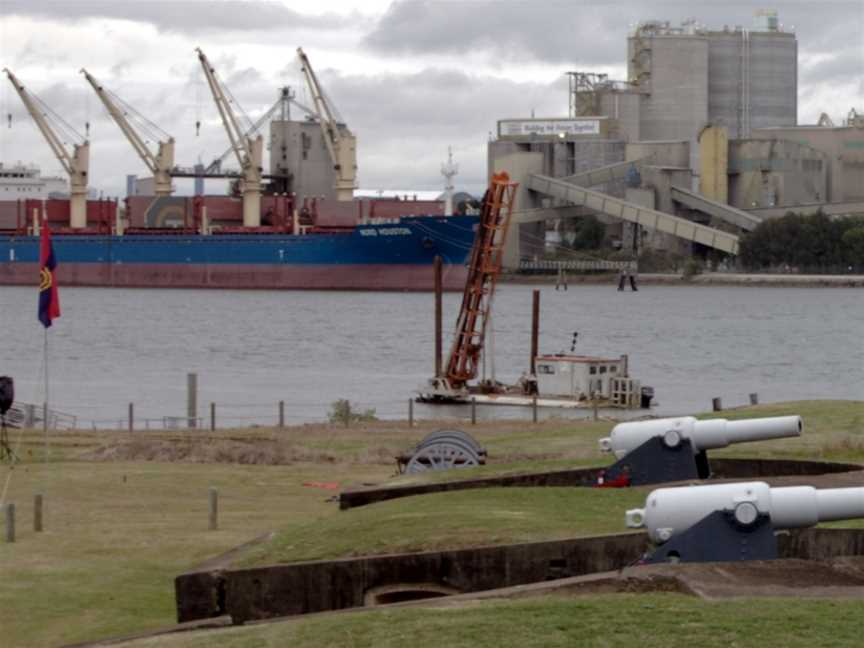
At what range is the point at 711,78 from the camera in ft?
519

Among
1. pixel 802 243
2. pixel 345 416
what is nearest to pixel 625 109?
pixel 802 243

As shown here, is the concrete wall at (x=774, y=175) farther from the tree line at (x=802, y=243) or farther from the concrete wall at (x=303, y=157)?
the concrete wall at (x=303, y=157)

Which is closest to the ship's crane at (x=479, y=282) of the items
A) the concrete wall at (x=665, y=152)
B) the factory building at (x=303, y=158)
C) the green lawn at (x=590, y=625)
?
the green lawn at (x=590, y=625)

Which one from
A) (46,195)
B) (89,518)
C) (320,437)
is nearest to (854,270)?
(46,195)

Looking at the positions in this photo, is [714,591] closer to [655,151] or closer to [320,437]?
[320,437]

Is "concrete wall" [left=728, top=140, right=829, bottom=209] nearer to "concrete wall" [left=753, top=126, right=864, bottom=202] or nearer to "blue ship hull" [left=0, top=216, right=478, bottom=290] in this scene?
"concrete wall" [left=753, top=126, right=864, bottom=202]

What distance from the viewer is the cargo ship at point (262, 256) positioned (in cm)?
11925

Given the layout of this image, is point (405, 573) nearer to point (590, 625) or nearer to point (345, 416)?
point (590, 625)

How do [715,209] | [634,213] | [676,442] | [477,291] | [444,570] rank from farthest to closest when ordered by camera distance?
1. [715,209]
2. [634,213]
3. [477,291]
4. [676,442]
5. [444,570]

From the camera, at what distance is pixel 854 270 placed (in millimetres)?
144250

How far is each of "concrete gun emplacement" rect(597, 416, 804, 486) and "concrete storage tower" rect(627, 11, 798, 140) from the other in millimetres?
136076

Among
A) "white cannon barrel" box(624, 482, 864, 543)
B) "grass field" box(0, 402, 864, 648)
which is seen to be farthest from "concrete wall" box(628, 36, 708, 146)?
"white cannon barrel" box(624, 482, 864, 543)

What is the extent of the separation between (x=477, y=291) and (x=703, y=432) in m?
32.7

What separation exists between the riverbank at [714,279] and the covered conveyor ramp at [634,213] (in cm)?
576
